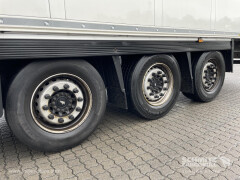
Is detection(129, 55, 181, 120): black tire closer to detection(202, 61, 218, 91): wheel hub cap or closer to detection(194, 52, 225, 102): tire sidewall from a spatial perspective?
detection(194, 52, 225, 102): tire sidewall

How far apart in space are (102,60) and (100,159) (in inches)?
53.5

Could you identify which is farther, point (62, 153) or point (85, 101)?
point (85, 101)

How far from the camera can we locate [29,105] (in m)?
2.38

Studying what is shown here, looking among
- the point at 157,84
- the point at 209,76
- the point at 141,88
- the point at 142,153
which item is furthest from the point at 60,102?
the point at 209,76

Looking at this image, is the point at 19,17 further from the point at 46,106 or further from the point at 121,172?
the point at 121,172

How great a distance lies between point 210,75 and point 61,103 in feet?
11.1

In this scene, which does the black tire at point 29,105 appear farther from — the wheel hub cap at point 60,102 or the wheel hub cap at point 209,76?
the wheel hub cap at point 209,76

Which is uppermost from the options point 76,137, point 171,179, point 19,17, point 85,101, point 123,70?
Result: point 19,17

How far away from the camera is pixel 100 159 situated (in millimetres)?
2498

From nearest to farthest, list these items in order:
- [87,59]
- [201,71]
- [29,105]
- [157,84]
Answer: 1. [29,105]
2. [87,59]
3. [157,84]
4. [201,71]

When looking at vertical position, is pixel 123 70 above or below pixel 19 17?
below

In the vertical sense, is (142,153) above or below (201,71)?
below

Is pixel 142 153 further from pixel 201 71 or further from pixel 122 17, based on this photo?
pixel 201 71

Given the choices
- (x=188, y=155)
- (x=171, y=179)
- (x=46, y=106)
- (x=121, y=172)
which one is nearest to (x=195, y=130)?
(x=188, y=155)
